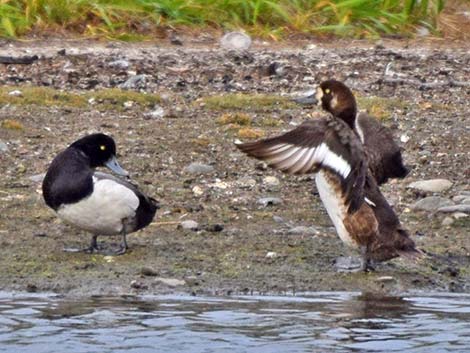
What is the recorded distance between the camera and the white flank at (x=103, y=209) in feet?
26.4

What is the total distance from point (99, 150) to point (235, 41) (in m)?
4.05

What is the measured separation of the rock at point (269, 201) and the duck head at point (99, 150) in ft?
2.84

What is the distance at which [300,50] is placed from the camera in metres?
12.6

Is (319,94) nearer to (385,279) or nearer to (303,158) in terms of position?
(303,158)

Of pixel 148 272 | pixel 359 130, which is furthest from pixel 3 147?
pixel 359 130

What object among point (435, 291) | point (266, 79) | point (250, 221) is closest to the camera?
point (435, 291)

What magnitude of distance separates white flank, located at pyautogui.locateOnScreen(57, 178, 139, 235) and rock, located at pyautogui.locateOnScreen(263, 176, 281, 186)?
1.52 meters

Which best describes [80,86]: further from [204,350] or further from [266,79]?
[204,350]

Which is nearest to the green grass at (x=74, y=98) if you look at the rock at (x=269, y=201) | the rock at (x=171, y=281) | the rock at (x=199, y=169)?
the rock at (x=199, y=169)

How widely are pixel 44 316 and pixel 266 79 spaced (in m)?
5.00

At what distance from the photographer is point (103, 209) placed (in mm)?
8078

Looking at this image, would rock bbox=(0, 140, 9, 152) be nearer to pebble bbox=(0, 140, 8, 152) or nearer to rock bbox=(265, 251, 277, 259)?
pebble bbox=(0, 140, 8, 152)

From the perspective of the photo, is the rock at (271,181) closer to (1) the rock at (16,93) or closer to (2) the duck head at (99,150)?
(2) the duck head at (99,150)

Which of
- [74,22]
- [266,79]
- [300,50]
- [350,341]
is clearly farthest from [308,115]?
[350,341]
